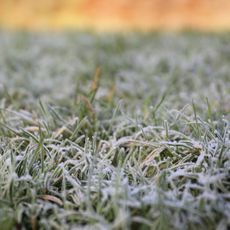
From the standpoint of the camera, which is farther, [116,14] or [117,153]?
[116,14]

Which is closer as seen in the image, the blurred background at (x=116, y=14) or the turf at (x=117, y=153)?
the turf at (x=117, y=153)

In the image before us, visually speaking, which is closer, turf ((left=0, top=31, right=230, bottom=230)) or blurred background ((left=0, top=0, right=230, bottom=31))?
turf ((left=0, top=31, right=230, bottom=230))

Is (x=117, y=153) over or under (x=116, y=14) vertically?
under

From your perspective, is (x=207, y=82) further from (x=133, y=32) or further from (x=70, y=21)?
(x=70, y=21)
